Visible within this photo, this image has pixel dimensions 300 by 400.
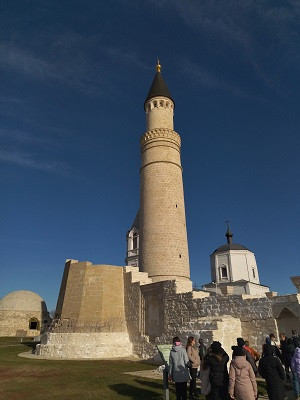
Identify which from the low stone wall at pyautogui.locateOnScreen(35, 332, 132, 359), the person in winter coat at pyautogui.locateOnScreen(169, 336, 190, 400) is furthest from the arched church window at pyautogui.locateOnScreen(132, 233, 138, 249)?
the person in winter coat at pyautogui.locateOnScreen(169, 336, 190, 400)

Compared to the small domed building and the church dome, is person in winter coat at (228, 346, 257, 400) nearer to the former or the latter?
the church dome

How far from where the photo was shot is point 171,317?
1633 centimetres

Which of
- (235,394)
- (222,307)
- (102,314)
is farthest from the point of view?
(102,314)

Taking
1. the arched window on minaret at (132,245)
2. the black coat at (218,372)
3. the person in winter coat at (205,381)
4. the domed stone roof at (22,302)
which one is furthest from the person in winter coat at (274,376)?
the domed stone roof at (22,302)

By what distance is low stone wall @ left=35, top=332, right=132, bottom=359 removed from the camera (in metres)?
16.9

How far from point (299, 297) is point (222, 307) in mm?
3527

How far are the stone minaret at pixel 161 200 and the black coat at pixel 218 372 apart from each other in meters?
14.2

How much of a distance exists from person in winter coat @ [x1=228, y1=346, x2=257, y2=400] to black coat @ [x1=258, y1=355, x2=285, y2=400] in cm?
91

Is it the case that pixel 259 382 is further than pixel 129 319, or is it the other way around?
pixel 129 319

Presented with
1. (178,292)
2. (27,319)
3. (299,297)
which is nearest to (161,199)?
(178,292)

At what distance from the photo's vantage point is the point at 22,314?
38781 mm

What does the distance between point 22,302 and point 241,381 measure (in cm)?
4051

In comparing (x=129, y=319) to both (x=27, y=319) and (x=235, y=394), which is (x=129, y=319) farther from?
(x=27, y=319)

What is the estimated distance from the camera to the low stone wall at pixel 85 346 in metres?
16.9
